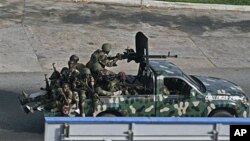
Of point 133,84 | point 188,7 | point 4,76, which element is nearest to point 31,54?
point 4,76

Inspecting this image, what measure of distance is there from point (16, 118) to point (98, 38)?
299 inches

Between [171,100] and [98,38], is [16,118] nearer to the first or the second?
[171,100]

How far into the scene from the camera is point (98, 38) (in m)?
21.9

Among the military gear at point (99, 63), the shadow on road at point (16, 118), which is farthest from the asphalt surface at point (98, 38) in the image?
the military gear at point (99, 63)

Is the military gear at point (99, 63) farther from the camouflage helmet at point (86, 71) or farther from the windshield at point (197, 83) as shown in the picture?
the windshield at point (197, 83)

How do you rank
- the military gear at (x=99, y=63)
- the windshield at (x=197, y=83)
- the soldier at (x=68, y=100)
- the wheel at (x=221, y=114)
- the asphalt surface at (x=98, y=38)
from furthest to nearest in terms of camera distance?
the asphalt surface at (x=98, y=38), the military gear at (x=99, y=63), the windshield at (x=197, y=83), the wheel at (x=221, y=114), the soldier at (x=68, y=100)

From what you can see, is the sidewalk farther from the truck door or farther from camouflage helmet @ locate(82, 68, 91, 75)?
the truck door

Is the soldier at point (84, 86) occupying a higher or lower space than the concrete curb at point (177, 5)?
lower

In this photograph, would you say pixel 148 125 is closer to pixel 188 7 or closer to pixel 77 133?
pixel 77 133

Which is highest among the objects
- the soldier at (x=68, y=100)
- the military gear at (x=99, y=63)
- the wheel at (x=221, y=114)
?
the military gear at (x=99, y=63)

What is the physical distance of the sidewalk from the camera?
2002 cm

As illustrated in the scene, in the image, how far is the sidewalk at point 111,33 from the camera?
20016 mm

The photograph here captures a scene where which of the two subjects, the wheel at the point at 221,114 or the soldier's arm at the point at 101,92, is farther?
the wheel at the point at 221,114

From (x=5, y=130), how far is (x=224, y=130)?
5168 mm
